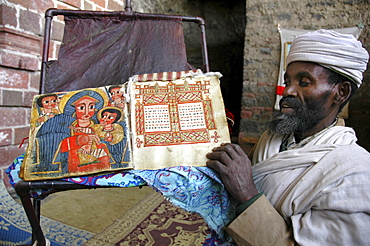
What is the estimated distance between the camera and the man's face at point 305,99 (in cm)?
106

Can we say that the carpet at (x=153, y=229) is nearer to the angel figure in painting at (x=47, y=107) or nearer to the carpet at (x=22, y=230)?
the carpet at (x=22, y=230)

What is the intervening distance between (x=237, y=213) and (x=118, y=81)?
0.77 metres

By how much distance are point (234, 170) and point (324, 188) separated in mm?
302

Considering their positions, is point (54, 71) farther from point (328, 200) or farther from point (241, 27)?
point (241, 27)

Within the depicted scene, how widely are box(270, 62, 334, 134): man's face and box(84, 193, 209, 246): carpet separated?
3.75 ft

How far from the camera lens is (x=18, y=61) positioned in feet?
6.23

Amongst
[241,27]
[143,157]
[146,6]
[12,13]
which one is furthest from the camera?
[241,27]

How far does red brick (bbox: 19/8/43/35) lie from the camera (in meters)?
1.89

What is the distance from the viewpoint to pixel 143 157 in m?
0.94

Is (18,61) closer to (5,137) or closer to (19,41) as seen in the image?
(19,41)

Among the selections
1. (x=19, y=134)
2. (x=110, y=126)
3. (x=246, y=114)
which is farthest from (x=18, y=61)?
(x=246, y=114)

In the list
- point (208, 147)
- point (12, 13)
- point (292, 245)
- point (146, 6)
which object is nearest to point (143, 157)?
point (208, 147)

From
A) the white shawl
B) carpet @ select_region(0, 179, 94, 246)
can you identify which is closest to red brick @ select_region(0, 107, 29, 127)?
carpet @ select_region(0, 179, 94, 246)

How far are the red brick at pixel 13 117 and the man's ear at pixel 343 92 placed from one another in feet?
6.97
